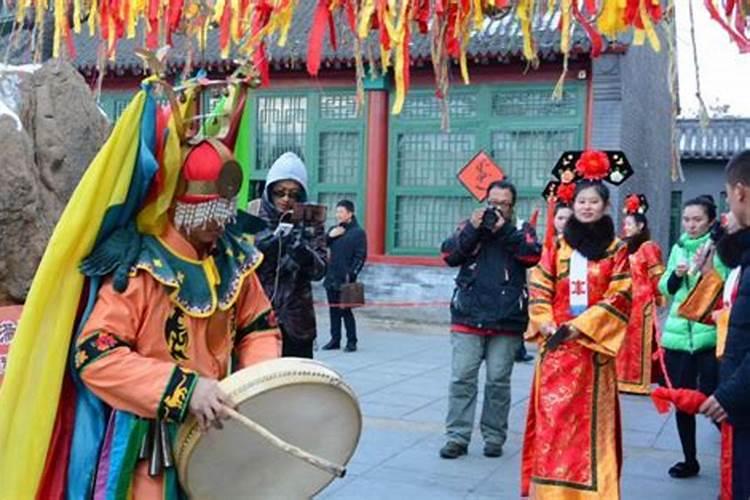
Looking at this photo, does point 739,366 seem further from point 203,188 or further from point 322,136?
point 322,136

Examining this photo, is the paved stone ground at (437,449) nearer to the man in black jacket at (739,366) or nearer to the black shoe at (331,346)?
the black shoe at (331,346)

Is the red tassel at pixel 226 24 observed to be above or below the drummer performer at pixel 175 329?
above

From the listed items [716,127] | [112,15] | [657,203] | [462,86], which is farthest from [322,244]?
[716,127]

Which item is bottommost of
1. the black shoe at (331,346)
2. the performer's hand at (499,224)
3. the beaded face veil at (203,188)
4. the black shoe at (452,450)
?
the black shoe at (331,346)

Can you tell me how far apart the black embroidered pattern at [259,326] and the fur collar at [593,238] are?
1958 mm

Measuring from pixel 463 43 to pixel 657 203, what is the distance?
15.0 m

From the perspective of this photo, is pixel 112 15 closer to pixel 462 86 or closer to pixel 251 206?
pixel 251 206

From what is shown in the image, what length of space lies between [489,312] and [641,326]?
2874mm

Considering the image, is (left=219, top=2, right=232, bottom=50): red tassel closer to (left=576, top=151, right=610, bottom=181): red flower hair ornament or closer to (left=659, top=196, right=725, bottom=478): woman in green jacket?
(left=576, top=151, right=610, bottom=181): red flower hair ornament

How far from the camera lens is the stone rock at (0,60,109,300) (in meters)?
3.90

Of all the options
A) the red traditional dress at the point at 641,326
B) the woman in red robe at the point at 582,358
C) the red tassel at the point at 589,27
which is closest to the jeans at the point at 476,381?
the woman in red robe at the point at 582,358

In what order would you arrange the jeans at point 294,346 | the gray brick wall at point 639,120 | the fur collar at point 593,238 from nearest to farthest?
the fur collar at point 593,238 → the jeans at point 294,346 → the gray brick wall at point 639,120

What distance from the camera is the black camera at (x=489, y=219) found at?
5262 millimetres

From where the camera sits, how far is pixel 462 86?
495 inches
